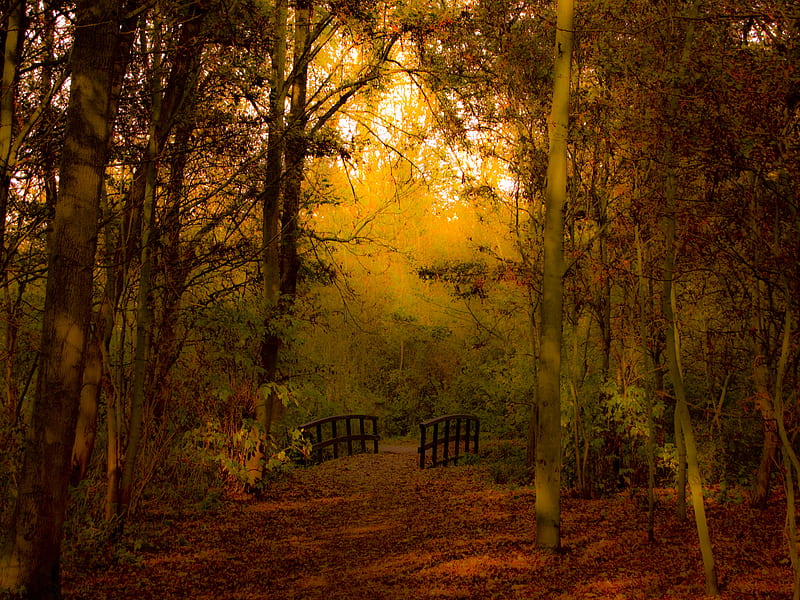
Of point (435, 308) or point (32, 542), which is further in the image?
point (435, 308)

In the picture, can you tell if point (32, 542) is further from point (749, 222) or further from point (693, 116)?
point (693, 116)

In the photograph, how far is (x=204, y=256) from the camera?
7617mm

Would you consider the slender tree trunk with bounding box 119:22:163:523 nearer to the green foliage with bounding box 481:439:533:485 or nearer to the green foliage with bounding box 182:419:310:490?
the green foliage with bounding box 182:419:310:490

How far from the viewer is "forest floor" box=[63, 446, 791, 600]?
17.8 ft

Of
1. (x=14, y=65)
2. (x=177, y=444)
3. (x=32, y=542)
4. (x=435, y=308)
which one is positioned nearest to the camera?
(x=32, y=542)

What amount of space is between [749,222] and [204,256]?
5.44 meters

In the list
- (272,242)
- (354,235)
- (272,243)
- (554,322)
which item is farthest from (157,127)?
(354,235)

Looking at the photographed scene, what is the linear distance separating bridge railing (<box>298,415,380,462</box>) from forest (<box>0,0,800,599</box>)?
3.00 metres

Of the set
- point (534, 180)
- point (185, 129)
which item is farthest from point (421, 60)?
point (185, 129)

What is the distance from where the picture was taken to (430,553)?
6.73 meters

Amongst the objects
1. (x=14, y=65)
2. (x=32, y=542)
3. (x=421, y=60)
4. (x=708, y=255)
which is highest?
(x=421, y=60)

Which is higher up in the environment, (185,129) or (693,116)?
(185,129)

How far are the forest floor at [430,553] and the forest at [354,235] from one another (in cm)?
33

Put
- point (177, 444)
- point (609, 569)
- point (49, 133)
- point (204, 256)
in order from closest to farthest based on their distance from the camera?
point (609, 569) → point (49, 133) → point (204, 256) → point (177, 444)
